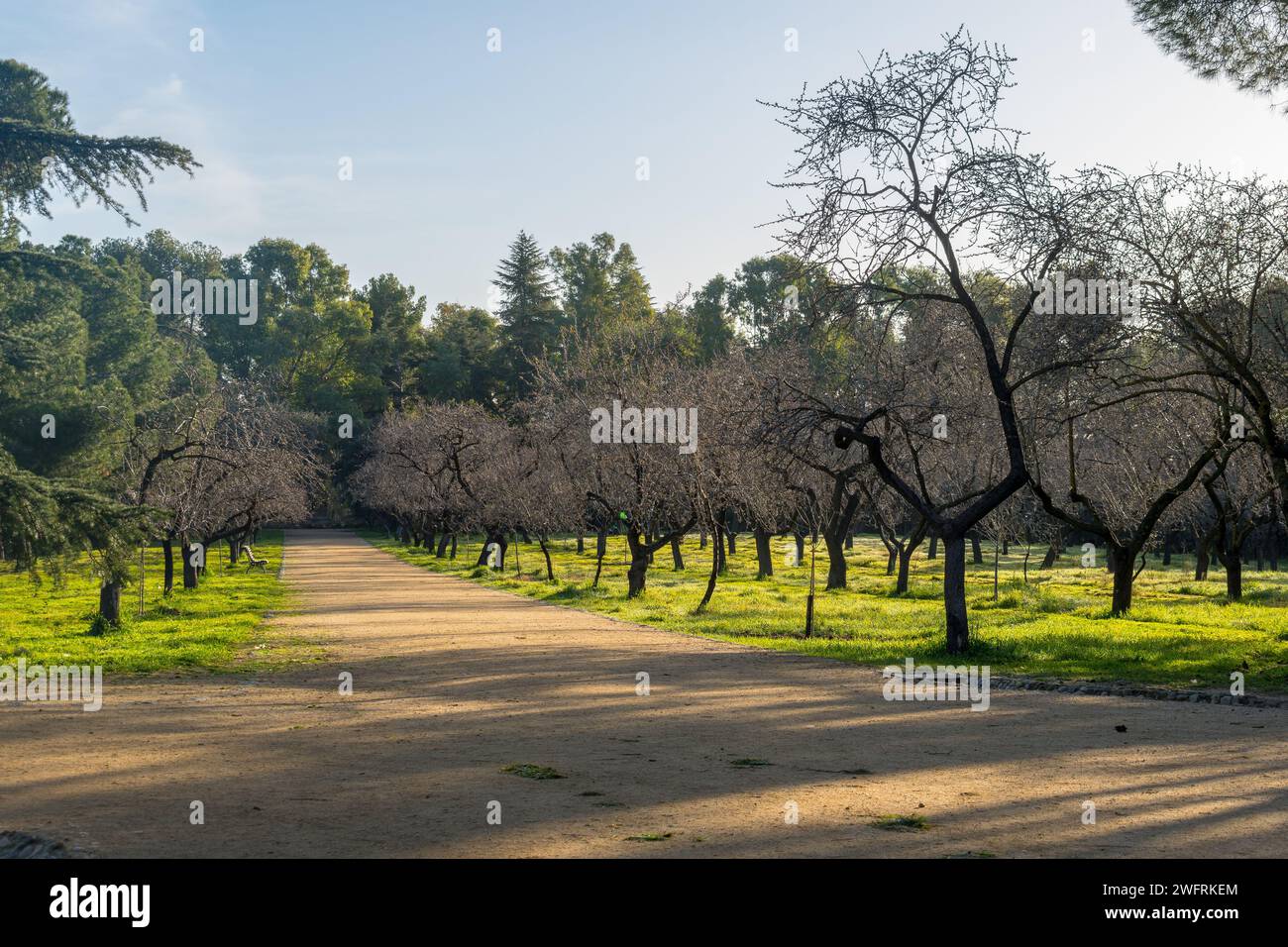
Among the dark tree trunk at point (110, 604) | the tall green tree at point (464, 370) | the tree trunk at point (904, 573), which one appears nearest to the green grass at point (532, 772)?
the dark tree trunk at point (110, 604)

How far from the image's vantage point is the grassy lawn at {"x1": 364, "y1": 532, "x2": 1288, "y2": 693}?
1861cm

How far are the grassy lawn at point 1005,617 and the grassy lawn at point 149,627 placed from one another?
341 inches

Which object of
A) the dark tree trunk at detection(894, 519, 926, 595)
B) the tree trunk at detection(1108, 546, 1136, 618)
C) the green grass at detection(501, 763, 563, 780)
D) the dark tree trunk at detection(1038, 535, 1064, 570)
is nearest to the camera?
the green grass at detection(501, 763, 563, 780)

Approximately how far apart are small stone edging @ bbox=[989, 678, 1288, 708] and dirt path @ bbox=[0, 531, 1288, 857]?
21.8 inches

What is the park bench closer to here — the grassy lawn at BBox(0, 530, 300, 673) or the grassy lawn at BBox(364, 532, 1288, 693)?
the grassy lawn at BBox(364, 532, 1288, 693)

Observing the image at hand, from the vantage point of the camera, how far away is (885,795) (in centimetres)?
913

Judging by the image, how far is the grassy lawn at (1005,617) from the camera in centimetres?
1861

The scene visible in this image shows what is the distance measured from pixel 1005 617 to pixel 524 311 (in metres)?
76.8

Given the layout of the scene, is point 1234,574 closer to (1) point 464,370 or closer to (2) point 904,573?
(2) point 904,573

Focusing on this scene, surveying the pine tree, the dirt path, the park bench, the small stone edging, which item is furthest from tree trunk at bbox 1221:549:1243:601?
the pine tree

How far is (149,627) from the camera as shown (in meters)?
24.4

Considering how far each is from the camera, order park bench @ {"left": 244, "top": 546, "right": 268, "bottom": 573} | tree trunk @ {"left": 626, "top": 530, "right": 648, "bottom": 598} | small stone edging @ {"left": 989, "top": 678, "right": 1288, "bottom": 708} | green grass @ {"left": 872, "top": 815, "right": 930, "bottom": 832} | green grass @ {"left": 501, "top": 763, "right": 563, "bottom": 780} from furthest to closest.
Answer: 1. park bench @ {"left": 244, "top": 546, "right": 268, "bottom": 573}
2. tree trunk @ {"left": 626, "top": 530, "right": 648, "bottom": 598}
3. small stone edging @ {"left": 989, "top": 678, "right": 1288, "bottom": 708}
4. green grass @ {"left": 501, "top": 763, "right": 563, "bottom": 780}
5. green grass @ {"left": 872, "top": 815, "right": 930, "bottom": 832}

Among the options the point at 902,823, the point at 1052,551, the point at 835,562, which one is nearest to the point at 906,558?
the point at 835,562
